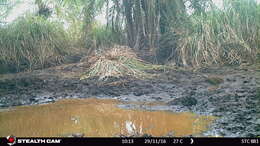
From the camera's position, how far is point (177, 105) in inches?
186

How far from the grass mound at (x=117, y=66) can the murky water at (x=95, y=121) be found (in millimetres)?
1615

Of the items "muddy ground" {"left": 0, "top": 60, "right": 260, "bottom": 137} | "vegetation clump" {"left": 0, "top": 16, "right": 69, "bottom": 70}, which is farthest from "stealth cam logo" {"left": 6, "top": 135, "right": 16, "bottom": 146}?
"vegetation clump" {"left": 0, "top": 16, "right": 69, "bottom": 70}

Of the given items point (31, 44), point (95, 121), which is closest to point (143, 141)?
point (95, 121)

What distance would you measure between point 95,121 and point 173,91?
5.94 feet

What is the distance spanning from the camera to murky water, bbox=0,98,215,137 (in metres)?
3.66

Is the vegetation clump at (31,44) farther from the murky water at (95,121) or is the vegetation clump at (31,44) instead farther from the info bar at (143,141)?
the info bar at (143,141)

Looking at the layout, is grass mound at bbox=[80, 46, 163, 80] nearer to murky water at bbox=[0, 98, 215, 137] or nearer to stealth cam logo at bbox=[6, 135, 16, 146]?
murky water at bbox=[0, 98, 215, 137]

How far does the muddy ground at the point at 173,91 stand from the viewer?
13.2 ft

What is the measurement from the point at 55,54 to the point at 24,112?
3.56 m

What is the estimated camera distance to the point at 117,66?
677 centimetres

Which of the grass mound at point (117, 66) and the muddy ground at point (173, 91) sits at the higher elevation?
the grass mound at point (117, 66)

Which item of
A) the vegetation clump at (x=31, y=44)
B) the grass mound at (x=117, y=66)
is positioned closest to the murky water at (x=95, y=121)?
the grass mound at (x=117, y=66)

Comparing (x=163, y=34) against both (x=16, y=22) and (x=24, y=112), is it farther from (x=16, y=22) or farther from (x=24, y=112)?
(x=24, y=112)

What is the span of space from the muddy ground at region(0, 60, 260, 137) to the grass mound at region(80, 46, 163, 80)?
0.22 meters
